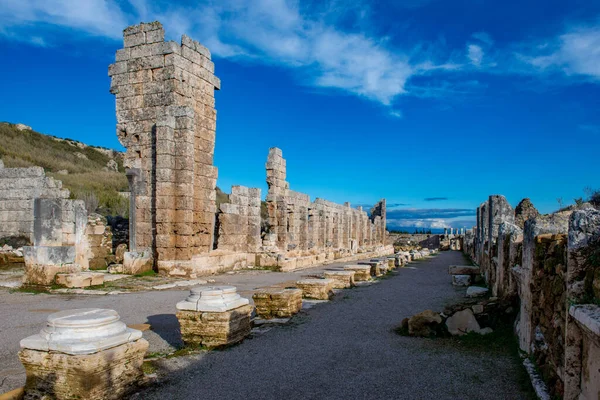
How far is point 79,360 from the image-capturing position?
155 inches

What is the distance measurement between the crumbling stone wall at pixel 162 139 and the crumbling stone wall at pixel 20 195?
5179 millimetres

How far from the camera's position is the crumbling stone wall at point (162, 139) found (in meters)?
13.1

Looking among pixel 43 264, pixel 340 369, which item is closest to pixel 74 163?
pixel 43 264

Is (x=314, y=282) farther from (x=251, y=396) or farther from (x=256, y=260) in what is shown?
(x=256, y=260)

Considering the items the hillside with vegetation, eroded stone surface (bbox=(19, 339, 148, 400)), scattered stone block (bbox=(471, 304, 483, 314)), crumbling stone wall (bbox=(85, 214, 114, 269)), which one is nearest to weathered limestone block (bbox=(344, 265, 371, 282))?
scattered stone block (bbox=(471, 304, 483, 314))

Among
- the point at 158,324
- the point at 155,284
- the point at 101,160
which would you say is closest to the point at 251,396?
the point at 158,324

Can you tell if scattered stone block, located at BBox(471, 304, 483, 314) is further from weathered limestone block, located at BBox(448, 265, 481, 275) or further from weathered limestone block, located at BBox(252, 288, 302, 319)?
weathered limestone block, located at BBox(448, 265, 481, 275)

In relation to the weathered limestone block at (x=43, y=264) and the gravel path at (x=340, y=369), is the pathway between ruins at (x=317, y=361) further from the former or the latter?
the weathered limestone block at (x=43, y=264)

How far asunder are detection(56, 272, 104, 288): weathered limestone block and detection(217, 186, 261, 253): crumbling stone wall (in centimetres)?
580

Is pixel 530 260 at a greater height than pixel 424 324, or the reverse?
pixel 530 260

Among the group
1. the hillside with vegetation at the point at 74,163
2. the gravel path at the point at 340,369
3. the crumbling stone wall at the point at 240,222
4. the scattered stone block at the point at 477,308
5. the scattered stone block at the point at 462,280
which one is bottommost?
the gravel path at the point at 340,369

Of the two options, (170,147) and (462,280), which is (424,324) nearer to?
(462,280)

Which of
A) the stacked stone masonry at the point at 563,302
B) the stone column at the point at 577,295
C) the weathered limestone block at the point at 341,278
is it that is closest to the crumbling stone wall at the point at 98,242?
the weathered limestone block at the point at 341,278

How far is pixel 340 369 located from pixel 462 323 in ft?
7.84
